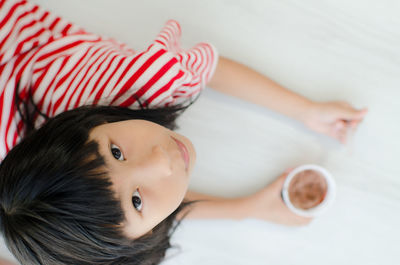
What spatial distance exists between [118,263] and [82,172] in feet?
0.67

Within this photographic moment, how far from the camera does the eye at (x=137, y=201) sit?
55cm

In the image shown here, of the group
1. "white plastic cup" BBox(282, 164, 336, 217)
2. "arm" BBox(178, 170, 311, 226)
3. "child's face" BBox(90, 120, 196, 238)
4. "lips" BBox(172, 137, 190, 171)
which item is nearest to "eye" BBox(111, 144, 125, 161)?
"child's face" BBox(90, 120, 196, 238)

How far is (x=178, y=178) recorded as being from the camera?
1.93 ft

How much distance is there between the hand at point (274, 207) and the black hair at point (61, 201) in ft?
1.05

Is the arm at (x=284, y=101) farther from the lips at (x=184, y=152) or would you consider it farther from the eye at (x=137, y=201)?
the eye at (x=137, y=201)

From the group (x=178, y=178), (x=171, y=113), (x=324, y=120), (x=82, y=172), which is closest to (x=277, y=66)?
(x=324, y=120)

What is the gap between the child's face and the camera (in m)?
0.53

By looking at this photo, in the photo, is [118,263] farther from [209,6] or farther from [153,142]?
[209,6]

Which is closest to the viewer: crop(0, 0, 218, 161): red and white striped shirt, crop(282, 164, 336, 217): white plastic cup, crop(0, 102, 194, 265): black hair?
crop(0, 102, 194, 265): black hair

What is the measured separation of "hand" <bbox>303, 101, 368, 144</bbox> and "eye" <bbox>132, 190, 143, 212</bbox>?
1.40ft

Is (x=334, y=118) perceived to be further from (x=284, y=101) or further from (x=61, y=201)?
(x=61, y=201)

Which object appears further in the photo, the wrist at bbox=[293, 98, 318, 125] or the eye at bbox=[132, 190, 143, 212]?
the wrist at bbox=[293, 98, 318, 125]

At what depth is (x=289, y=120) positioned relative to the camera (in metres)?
0.83

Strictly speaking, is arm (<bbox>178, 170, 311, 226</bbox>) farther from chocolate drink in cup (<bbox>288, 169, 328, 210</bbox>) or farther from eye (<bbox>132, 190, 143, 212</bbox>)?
eye (<bbox>132, 190, 143, 212</bbox>)
